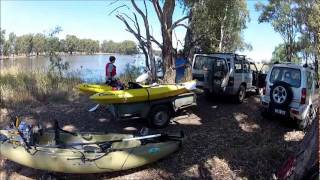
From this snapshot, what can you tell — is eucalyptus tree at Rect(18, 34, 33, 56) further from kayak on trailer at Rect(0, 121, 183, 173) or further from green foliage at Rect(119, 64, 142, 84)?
kayak on trailer at Rect(0, 121, 183, 173)

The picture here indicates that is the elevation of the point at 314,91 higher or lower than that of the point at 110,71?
lower

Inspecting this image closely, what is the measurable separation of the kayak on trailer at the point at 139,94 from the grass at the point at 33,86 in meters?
5.26

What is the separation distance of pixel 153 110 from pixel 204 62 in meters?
3.92

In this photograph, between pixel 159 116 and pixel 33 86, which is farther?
pixel 33 86

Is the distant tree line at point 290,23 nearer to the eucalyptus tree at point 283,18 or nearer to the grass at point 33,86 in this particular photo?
the eucalyptus tree at point 283,18

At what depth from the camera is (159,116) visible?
1055cm

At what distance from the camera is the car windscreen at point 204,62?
43.2 ft

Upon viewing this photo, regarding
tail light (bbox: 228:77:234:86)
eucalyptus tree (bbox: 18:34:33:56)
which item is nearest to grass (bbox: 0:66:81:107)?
eucalyptus tree (bbox: 18:34:33:56)

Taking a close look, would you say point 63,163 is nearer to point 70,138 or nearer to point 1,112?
point 70,138

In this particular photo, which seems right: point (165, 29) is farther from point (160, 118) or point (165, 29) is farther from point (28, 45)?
point (28, 45)

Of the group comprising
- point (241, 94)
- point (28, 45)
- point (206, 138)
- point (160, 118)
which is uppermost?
point (28, 45)

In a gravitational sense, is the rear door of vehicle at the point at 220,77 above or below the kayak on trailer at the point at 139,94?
above

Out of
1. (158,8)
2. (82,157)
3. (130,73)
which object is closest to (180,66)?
(158,8)

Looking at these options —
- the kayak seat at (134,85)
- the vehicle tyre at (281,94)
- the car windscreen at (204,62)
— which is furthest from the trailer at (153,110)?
the vehicle tyre at (281,94)
